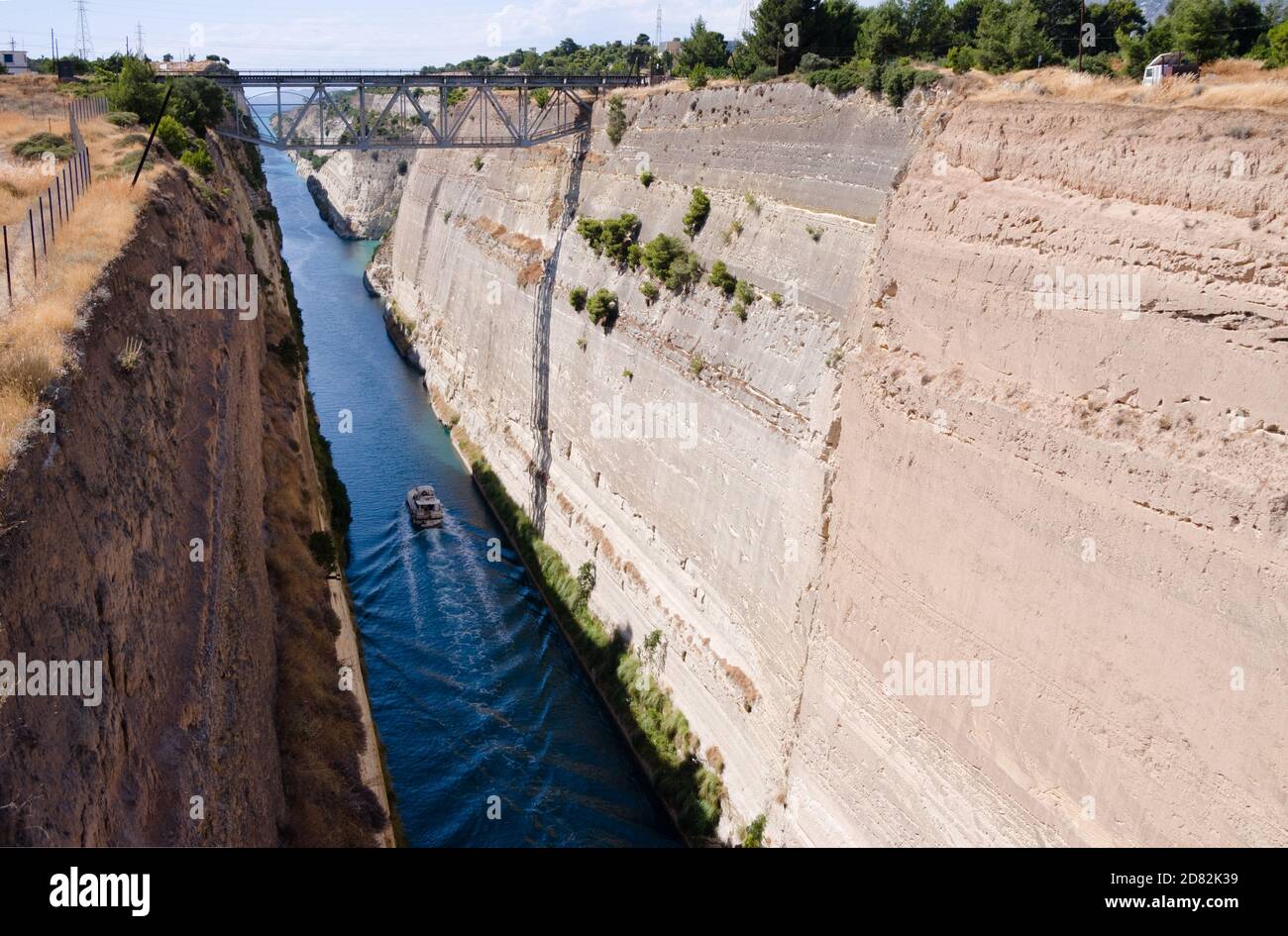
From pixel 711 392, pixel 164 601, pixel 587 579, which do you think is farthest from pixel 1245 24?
pixel 164 601

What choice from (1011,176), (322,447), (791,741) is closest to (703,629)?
(791,741)

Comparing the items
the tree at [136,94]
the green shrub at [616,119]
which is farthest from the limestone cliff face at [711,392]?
the tree at [136,94]

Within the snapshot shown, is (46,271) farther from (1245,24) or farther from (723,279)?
(1245,24)

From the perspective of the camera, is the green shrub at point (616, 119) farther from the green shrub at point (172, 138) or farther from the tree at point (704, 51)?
the green shrub at point (172, 138)

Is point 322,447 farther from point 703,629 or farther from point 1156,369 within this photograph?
point 1156,369

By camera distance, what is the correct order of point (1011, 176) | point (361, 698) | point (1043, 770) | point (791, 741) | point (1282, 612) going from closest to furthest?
1. point (1282, 612)
2. point (1043, 770)
3. point (1011, 176)
4. point (791, 741)
5. point (361, 698)

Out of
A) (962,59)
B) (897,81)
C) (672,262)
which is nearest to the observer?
(897,81)
